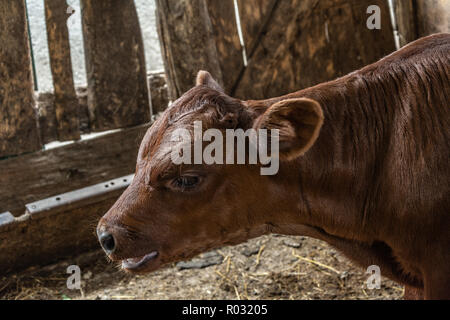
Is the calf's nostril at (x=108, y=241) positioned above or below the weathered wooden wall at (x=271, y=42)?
below

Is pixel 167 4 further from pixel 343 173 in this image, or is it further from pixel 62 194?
pixel 343 173

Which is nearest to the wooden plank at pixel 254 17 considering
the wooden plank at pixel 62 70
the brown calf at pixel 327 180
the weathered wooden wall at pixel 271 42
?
the weathered wooden wall at pixel 271 42

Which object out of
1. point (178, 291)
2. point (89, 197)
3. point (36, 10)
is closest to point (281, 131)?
point (178, 291)

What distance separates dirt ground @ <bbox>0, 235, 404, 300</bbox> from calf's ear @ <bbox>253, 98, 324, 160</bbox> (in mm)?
1761

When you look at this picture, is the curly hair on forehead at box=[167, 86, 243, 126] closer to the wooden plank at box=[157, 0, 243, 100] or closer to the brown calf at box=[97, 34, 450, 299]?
the brown calf at box=[97, 34, 450, 299]

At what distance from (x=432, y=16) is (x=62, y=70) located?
305 cm

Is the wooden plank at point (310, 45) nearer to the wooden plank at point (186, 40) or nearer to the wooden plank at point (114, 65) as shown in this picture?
the wooden plank at point (186, 40)

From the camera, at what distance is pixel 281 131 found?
7.59 ft

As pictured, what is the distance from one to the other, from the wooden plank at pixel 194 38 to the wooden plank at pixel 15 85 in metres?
1.11

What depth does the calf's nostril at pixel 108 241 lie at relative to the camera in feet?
7.97

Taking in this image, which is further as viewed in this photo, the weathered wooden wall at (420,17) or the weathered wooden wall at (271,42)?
the weathered wooden wall at (271,42)

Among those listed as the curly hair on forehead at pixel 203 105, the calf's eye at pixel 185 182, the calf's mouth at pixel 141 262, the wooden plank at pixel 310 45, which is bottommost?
the calf's mouth at pixel 141 262

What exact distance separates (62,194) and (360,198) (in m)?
2.69

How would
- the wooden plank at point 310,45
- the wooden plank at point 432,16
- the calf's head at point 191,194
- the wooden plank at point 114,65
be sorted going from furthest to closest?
the wooden plank at point 310,45 < the wooden plank at point 114,65 < the wooden plank at point 432,16 < the calf's head at point 191,194
